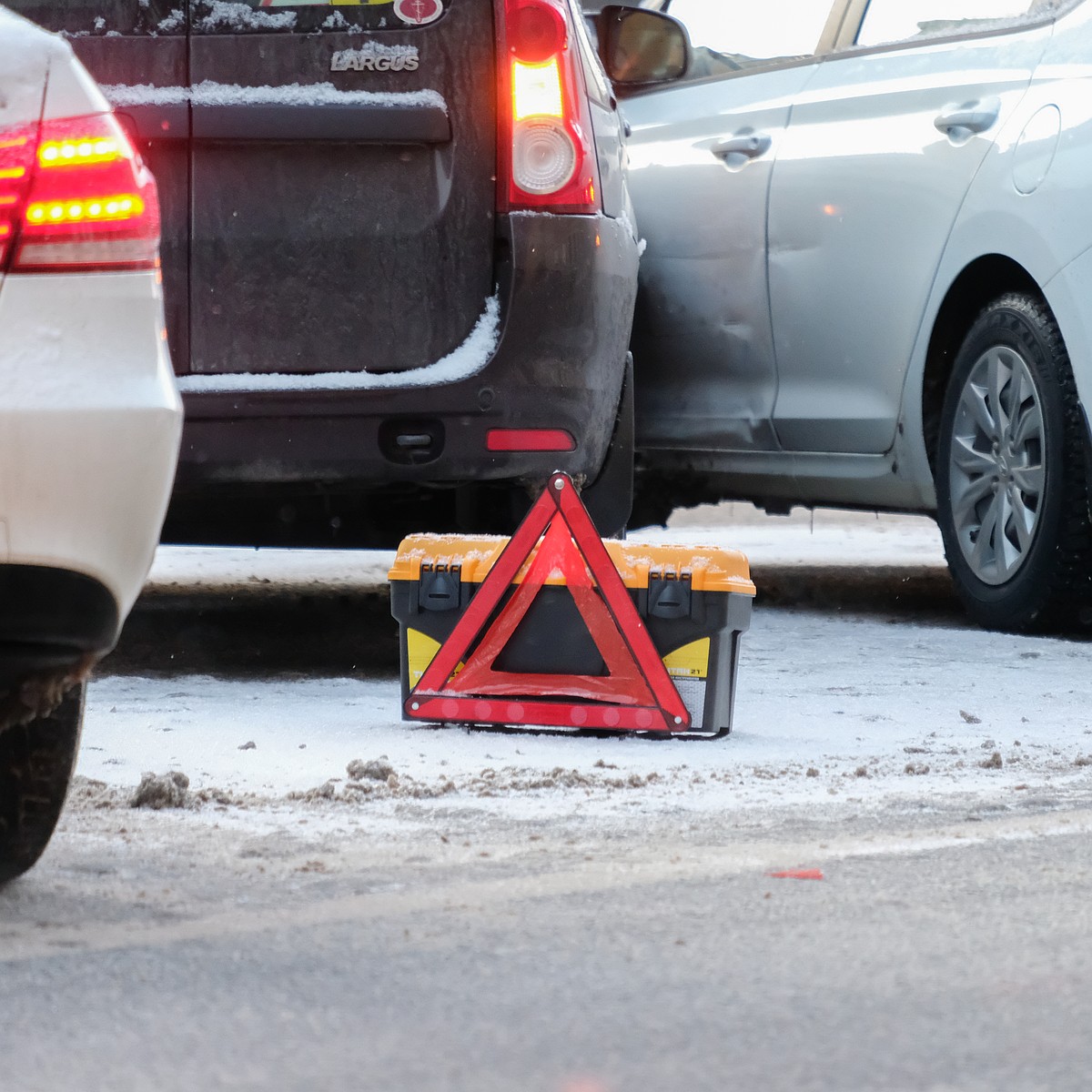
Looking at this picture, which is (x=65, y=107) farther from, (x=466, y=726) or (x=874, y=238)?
(x=874, y=238)

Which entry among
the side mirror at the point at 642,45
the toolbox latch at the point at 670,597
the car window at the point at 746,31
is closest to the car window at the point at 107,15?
the toolbox latch at the point at 670,597

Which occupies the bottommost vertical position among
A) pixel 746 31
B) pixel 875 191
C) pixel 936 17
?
pixel 875 191

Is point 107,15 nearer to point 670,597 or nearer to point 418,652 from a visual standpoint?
point 418,652

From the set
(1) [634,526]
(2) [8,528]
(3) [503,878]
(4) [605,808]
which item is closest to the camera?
(2) [8,528]

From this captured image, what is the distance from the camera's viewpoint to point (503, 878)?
2.82m

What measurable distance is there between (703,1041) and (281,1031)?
412 millimetres

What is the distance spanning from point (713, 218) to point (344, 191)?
1.95 m

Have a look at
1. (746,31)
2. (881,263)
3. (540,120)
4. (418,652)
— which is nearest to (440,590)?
(418,652)

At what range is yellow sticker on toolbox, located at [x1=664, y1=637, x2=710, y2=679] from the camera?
13.3 ft

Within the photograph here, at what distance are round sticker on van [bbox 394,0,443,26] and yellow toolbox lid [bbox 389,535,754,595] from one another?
107 cm

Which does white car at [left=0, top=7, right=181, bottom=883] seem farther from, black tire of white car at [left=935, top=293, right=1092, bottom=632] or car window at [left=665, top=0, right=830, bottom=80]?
car window at [left=665, top=0, right=830, bottom=80]

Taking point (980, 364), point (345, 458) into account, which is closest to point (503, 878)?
point (345, 458)

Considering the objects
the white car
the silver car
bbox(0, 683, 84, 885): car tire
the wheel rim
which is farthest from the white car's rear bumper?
the wheel rim

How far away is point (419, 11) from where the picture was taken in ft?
14.6
